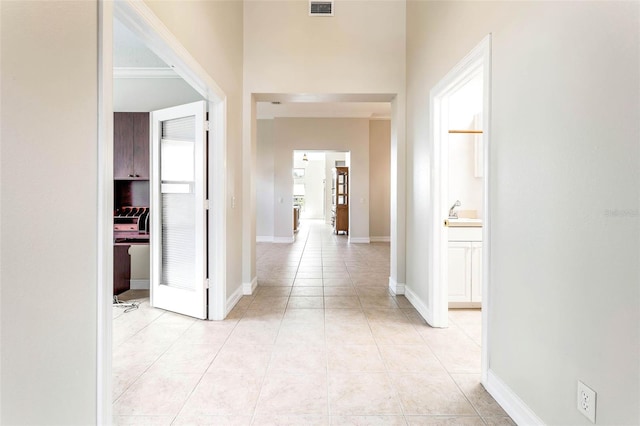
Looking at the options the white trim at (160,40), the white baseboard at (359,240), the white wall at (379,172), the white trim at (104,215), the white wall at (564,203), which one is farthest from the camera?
the white wall at (379,172)

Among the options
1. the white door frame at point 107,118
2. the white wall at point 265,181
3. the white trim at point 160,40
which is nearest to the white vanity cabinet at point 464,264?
the white trim at point 160,40

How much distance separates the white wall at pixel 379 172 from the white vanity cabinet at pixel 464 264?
5.49 metres

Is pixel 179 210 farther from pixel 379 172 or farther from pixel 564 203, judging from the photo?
pixel 379 172

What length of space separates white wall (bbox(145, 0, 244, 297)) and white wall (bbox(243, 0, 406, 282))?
7.5 inches

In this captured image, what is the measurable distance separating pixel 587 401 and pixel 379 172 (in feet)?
25.7

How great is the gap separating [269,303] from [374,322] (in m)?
1.21

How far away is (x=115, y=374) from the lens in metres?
2.15

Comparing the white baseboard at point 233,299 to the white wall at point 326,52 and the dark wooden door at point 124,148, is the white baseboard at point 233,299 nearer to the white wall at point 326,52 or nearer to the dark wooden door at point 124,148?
the white wall at point 326,52

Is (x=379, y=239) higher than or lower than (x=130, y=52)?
lower

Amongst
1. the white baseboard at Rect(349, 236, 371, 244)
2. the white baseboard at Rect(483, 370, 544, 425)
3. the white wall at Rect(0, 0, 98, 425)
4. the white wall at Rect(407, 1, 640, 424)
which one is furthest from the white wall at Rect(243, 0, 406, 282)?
the white baseboard at Rect(349, 236, 371, 244)

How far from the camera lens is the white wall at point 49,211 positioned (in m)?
0.98

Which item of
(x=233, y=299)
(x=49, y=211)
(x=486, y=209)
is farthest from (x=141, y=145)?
(x=486, y=209)

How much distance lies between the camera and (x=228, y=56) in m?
3.27

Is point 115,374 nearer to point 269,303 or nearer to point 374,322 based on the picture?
point 269,303
